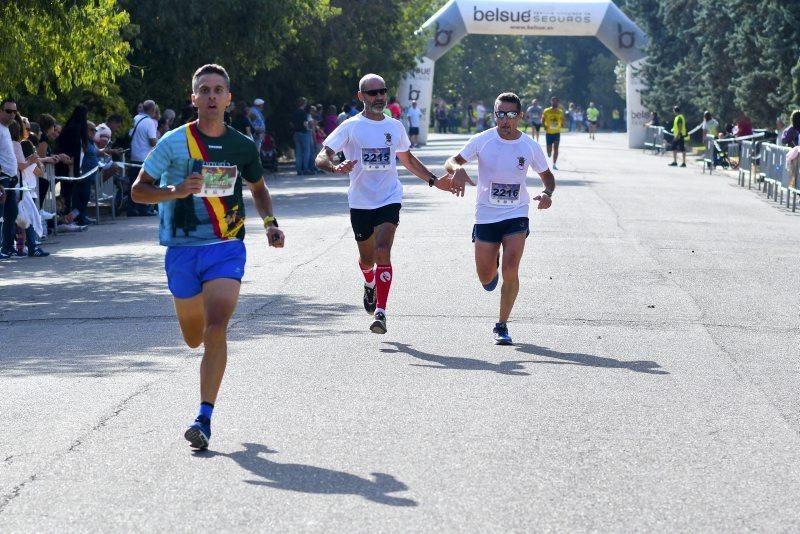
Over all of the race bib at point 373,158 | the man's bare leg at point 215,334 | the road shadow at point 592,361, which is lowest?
the road shadow at point 592,361

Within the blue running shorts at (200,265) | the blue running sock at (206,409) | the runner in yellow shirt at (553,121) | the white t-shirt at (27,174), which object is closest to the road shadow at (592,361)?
the blue running shorts at (200,265)

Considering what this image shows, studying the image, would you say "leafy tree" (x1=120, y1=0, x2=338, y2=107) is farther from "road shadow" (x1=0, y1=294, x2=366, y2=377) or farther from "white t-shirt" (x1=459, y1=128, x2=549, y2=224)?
"white t-shirt" (x1=459, y1=128, x2=549, y2=224)

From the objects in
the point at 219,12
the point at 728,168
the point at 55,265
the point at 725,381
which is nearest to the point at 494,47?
the point at 728,168

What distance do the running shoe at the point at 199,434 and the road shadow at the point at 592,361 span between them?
336 cm

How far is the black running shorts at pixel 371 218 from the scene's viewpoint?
11828 millimetres

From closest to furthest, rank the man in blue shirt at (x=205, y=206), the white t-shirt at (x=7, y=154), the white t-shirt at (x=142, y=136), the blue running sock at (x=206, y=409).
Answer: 1. the blue running sock at (x=206, y=409)
2. the man in blue shirt at (x=205, y=206)
3. the white t-shirt at (x=7, y=154)
4. the white t-shirt at (x=142, y=136)

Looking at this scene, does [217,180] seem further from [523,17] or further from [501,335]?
[523,17]

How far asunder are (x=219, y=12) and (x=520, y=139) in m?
19.5

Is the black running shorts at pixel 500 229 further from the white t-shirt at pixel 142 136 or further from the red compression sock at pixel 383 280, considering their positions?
the white t-shirt at pixel 142 136

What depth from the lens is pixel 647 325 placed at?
38.9 ft

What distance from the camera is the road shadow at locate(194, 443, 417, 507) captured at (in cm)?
627

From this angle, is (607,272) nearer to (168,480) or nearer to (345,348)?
(345,348)

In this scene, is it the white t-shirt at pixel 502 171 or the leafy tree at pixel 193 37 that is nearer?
the white t-shirt at pixel 502 171

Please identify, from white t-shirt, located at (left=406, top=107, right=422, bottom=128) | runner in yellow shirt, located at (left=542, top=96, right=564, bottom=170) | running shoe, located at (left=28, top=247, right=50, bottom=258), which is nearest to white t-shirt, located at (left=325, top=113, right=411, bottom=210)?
running shoe, located at (left=28, top=247, right=50, bottom=258)
